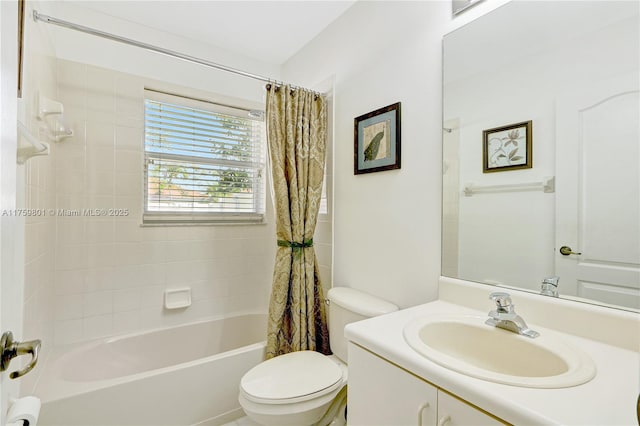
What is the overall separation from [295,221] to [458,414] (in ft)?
4.27

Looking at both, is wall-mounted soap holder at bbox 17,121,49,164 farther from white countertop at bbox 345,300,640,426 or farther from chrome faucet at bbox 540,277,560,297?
chrome faucet at bbox 540,277,560,297

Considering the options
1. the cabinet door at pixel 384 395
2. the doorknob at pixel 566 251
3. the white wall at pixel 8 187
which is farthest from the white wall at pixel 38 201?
the doorknob at pixel 566 251

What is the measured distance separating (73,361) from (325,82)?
2.25 metres

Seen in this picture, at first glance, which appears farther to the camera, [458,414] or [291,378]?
[291,378]

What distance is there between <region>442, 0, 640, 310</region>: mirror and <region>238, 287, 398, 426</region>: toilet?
501 millimetres

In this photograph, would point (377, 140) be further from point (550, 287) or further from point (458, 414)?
point (458, 414)

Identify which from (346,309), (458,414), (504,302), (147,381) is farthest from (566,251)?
(147,381)

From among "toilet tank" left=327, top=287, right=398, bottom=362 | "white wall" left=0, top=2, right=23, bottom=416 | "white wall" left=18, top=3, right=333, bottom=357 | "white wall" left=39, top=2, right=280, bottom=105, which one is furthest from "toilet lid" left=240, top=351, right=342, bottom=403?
"white wall" left=39, top=2, right=280, bottom=105

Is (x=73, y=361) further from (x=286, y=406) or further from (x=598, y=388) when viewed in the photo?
(x=598, y=388)

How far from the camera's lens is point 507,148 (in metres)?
1.12

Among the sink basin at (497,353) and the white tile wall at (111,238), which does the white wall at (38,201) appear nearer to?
the white tile wall at (111,238)

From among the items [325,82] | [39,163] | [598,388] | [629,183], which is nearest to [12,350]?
[598,388]

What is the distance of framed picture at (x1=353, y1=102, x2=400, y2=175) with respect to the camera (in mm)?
1518

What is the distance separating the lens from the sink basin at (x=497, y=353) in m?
0.68
